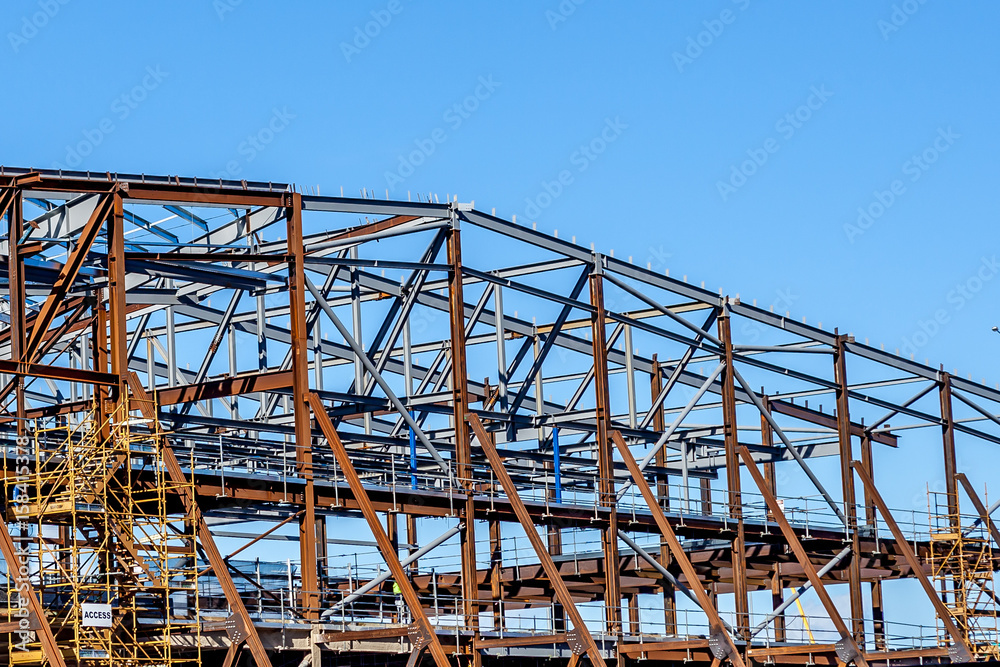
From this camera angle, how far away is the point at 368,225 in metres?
38.6

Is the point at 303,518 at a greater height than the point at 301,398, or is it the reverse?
the point at 301,398

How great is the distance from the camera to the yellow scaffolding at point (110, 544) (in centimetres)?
2689

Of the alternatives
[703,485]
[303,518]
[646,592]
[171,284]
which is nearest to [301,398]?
[303,518]

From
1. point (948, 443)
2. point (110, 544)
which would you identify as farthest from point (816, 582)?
point (110, 544)

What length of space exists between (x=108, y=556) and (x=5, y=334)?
16.9 m

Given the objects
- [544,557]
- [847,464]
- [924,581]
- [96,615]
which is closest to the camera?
[96,615]

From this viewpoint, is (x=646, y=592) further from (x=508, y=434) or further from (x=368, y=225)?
(x=368, y=225)

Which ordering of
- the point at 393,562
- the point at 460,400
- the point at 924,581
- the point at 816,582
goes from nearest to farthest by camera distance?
the point at 393,562 < the point at 460,400 < the point at 816,582 < the point at 924,581

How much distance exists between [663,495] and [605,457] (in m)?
14.1

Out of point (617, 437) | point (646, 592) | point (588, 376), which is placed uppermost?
point (588, 376)

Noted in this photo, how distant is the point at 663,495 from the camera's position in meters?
52.7

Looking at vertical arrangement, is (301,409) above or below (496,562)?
above

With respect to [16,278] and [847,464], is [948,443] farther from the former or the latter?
[16,278]

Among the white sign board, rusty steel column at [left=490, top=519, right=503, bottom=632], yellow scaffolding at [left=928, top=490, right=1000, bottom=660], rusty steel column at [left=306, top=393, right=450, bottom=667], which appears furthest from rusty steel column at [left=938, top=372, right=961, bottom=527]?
the white sign board
